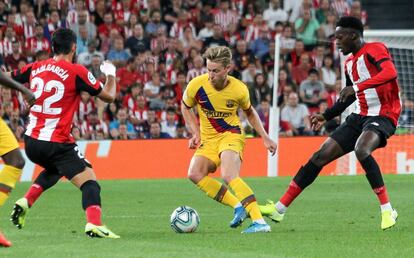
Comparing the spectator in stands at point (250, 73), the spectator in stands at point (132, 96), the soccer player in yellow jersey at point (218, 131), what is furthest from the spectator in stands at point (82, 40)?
the soccer player in yellow jersey at point (218, 131)

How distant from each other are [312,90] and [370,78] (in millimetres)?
13093

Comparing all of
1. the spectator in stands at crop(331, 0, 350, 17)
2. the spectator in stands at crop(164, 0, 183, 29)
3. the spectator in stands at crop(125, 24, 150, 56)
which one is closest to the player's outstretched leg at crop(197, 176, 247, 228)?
the spectator in stands at crop(125, 24, 150, 56)

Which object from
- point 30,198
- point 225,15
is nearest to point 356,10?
point 225,15

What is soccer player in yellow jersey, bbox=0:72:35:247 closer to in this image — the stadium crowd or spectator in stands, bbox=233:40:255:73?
the stadium crowd

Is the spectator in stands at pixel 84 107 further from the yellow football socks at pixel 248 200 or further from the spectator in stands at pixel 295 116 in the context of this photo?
the yellow football socks at pixel 248 200

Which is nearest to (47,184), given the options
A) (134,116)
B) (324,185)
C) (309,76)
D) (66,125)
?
(66,125)

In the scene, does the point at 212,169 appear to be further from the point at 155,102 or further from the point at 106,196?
the point at 155,102

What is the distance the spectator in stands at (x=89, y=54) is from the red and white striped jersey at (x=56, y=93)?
13388 millimetres

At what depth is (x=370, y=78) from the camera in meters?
11.0

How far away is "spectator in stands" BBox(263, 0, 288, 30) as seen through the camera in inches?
1044

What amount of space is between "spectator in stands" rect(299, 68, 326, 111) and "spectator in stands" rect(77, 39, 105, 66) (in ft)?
15.1

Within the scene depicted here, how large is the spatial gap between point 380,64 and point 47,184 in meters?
3.60

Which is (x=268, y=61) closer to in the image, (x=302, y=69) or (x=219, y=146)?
(x=302, y=69)

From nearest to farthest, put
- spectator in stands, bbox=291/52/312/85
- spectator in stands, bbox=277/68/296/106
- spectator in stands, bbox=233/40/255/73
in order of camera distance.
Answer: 1. spectator in stands, bbox=277/68/296/106
2. spectator in stands, bbox=291/52/312/85
3. spectator in stands, bbox=233/40/255/73
